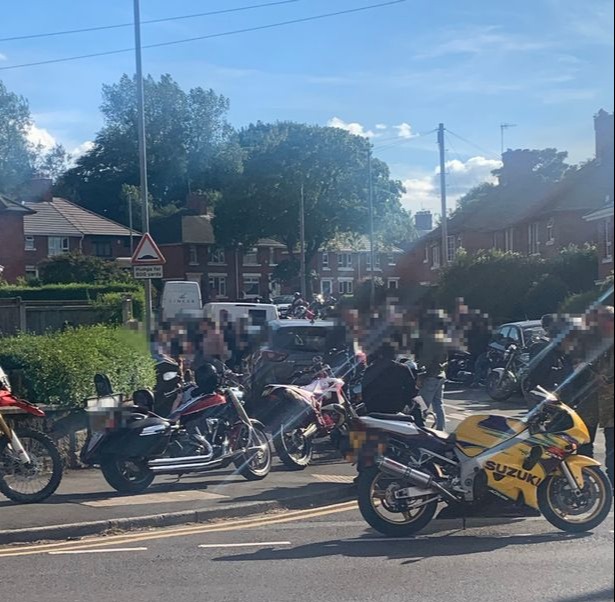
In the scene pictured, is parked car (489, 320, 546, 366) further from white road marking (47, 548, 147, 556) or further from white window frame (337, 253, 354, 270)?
white window frame (337, 253, 354, 270)

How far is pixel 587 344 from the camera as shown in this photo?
12.1 ft

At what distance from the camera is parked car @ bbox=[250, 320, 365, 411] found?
14716 mm

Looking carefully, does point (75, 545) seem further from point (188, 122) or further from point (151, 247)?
point (188, 122)

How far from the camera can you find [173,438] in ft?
31.7

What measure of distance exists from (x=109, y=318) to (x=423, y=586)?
16.6 meters

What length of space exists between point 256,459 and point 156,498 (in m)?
1.36

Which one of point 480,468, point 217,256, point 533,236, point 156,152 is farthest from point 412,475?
point 156,152

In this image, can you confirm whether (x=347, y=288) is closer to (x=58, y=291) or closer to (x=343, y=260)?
(x=58, y=291)

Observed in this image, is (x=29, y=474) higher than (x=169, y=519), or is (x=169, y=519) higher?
(x=29, y=474)

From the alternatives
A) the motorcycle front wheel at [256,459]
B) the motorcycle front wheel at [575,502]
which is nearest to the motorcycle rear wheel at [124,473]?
the motorcycle front wheel at [256,459]

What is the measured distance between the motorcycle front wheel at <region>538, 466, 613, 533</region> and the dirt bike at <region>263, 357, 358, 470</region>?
3779 millimetres

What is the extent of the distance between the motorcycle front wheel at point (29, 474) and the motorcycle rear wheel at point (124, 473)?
1.76 feet

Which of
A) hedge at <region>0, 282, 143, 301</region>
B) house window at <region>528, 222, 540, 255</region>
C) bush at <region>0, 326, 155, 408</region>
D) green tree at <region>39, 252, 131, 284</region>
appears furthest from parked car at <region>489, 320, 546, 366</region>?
green tree at <region>39, 252, 131, 284</region>

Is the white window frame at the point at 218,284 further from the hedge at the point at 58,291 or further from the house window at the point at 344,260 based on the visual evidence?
the hedge at the point at 58,291
